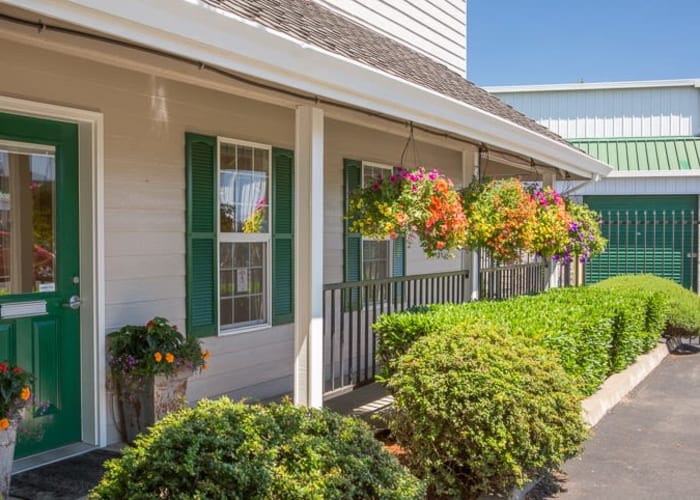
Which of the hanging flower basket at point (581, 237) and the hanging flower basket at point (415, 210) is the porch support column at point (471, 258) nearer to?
the hanging flower basket at point (581, 237)

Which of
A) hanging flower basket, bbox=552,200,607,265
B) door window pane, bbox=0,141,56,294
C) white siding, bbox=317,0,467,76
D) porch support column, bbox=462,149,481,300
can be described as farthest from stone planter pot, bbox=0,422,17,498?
hanging flower basket, bbox=552,200,607,265

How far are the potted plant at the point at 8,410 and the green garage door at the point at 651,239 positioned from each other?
13769 millimetres

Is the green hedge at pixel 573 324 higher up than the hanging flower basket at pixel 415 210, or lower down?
lower down

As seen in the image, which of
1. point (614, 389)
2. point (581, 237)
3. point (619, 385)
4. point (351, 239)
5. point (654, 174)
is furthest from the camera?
point (654, 174)

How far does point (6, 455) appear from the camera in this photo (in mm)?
3900

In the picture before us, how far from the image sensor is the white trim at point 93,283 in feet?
16.1

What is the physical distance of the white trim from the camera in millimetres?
4918

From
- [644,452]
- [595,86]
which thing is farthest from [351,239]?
[595,86]

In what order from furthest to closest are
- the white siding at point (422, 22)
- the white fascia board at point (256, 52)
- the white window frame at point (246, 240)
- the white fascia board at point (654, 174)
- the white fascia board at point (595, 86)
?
the white fascia board at point (595, 86) < the white fascia board at point (654, 174) < the white siding at point (422, 22) < the white window frame at point (246, 240) < the white fascia board at point (256, 52)

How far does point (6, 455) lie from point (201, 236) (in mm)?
2354

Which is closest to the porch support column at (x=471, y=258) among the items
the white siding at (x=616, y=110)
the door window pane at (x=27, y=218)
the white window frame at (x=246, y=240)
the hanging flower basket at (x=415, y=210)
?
the hanging flower basket at (x=415, y=210)

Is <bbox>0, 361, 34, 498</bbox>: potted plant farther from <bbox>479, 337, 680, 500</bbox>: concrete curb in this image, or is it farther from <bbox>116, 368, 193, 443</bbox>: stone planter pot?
<bbox>479, 337, 680, 500</bbox>: concrete curb

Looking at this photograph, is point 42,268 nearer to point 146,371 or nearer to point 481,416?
point 146,371

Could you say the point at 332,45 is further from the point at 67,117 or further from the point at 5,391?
the point at 5,391
